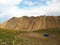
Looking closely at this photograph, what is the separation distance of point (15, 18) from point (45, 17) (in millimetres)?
20415

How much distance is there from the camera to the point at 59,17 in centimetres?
11750

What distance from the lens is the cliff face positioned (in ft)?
374

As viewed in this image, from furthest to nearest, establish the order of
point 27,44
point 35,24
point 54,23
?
point 35,24, point 54,23, point 27,44

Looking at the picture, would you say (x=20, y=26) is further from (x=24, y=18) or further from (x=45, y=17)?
(x=45, y=17)

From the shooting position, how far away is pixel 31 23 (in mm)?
121938

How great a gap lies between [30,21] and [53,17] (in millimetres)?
15357

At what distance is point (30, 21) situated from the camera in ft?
401

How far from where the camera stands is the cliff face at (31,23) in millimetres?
113900

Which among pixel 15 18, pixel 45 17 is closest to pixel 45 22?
pixel 45 17

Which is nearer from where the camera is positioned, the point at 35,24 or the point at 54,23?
the point at 54,23

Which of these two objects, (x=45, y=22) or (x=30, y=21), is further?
(x=30, y=21)

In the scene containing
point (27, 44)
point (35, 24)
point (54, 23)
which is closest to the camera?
point (27, 44)

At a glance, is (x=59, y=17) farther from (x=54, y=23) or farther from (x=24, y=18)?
(x=24, y=18)

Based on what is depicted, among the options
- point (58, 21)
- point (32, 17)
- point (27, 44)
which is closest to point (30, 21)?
point (32, 17)
